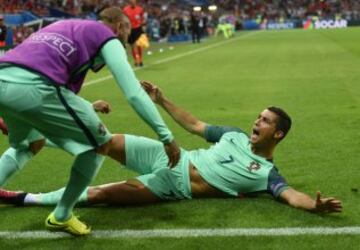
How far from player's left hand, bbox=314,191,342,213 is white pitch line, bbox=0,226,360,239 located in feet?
0.44

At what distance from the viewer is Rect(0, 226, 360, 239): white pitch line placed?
4148 mm

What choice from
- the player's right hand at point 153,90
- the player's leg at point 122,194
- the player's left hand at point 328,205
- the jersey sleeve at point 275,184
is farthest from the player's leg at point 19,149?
the player's left hand at point 328,205

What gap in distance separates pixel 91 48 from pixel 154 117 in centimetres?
54

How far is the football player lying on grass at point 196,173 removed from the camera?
15.5ft

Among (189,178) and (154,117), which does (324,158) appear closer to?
(189,178)

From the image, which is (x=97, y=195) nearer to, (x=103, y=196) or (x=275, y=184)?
(x=103, y=196)

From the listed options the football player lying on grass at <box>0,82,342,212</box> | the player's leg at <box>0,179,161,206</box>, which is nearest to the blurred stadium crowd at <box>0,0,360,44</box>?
the football player lying on grass at <box>0,82,342,212</box>

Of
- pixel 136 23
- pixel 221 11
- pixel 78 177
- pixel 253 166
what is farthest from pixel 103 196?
pixel 221 11

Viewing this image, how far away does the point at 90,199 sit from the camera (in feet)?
15.8

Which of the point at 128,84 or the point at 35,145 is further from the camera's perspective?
the point at 35,145

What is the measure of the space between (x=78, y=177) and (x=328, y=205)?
1658 millimetres

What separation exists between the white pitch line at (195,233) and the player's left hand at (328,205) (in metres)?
0.14

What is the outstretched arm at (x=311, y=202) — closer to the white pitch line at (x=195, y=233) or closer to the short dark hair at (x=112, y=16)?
the white pitch line at (x=195, y=233)

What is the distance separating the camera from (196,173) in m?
4.79
